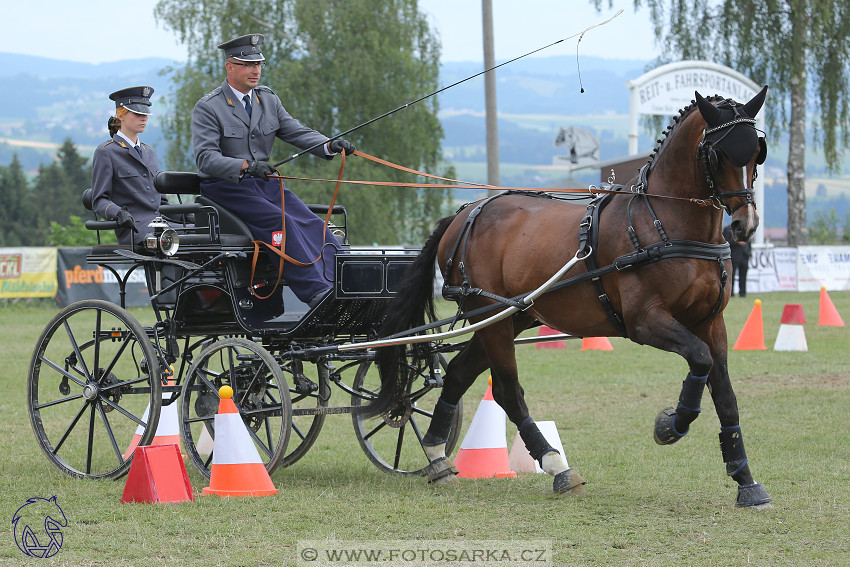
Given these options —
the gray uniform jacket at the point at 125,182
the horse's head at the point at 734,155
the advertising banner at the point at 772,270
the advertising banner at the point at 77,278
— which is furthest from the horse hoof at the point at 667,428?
the advertising banner at the point at 772,270

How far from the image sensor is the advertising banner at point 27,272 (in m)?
20.6

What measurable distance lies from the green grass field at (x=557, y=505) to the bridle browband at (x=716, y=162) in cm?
155

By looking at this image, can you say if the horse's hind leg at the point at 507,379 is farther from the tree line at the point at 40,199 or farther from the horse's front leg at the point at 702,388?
A: the tree line at the point at 40,199

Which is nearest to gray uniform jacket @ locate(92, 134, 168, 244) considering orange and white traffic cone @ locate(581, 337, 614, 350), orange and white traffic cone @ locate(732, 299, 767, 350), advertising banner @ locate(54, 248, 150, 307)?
orange and white traffic cone @ locate(581, 337, 614, 350)

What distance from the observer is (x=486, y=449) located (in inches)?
257

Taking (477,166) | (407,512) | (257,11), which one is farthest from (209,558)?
(477,166)

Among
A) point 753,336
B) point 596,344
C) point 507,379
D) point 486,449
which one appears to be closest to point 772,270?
point 753,336

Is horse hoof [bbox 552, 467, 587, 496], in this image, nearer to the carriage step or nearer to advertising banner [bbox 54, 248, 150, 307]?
the carriage step

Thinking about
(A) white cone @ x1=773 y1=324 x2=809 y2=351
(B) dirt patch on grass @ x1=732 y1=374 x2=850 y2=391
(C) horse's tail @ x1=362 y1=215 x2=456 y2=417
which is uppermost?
(C) horse's tail @ x1=362 y1=215 x2=456 y2=417

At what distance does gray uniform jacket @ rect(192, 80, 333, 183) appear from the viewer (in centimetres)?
621

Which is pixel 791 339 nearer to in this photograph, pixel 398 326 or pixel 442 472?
pixel 442 472

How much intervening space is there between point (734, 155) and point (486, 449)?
8.27 feet

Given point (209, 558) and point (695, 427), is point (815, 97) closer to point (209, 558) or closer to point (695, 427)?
point (695, 427)

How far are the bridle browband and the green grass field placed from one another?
155 cm
